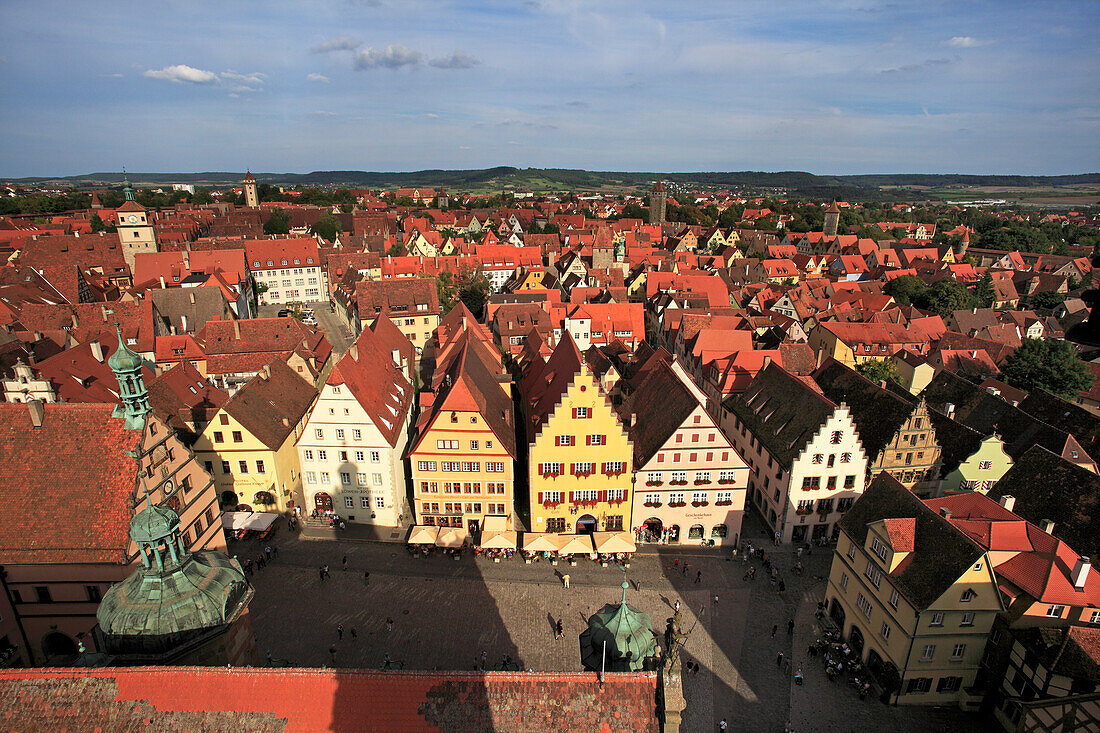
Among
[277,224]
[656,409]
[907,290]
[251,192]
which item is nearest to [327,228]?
[277,224]

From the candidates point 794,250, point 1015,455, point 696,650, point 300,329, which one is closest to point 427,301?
point 300,329

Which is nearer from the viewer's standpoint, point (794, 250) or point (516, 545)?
point (516, 545)

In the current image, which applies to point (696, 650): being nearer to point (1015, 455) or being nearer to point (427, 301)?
point (1015, 455)

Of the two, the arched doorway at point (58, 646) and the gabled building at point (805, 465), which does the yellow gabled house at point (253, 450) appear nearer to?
the arched doorway at point (58, 646)

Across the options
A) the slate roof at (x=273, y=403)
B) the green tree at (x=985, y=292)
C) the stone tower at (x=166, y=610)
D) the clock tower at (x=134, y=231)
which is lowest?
the green tree at (x=985, y=292)

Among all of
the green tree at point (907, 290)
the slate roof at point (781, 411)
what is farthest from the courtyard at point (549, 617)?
the green tree at point (907, 290)

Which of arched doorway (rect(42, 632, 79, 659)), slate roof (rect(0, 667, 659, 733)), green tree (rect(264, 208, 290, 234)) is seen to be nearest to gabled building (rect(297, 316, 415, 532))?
arched doorway (rect(42, 632, 79, 659))

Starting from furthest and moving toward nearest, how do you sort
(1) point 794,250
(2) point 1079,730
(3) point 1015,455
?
(1) point 794,250
(3) point 1015,455
(2) point 1079,730
